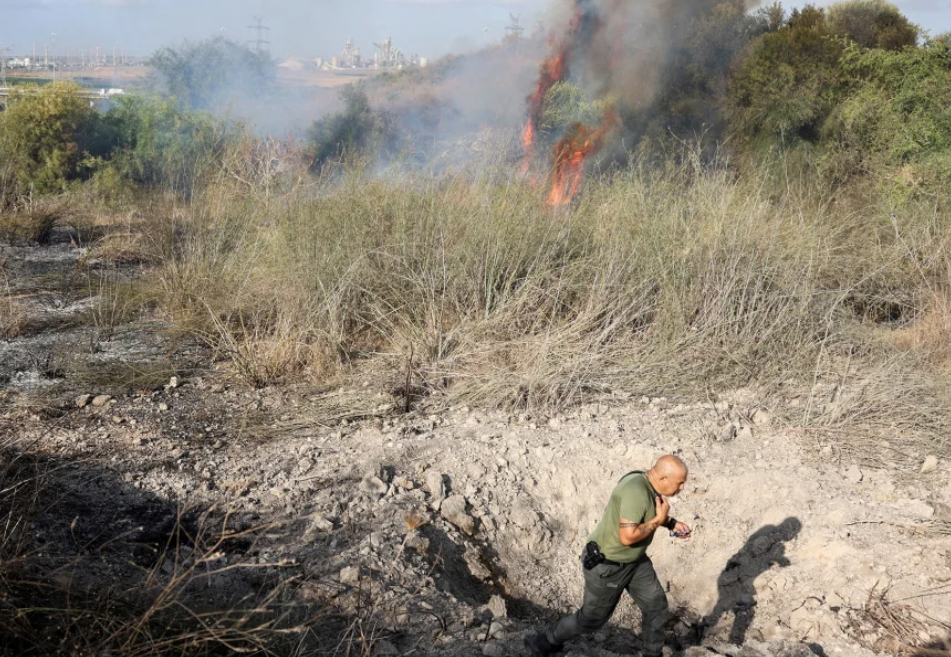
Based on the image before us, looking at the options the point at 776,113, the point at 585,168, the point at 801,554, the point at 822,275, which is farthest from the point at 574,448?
the point at 776,113

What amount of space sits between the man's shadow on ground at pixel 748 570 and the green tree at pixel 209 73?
18634 mm

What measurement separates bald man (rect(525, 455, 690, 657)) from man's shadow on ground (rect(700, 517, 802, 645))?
80 centimetres

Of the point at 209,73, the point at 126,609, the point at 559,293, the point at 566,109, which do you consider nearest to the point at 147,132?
the point at 209,73

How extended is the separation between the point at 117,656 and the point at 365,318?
14.0 feet

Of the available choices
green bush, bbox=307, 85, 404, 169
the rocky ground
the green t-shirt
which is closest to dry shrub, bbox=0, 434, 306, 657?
the rocky ground

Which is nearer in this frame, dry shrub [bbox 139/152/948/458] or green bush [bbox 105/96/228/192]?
dry shrub [bbox 139/152/948/458]

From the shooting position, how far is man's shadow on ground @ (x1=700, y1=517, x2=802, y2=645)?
4102 mm

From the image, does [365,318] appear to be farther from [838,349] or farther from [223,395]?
[838,349]

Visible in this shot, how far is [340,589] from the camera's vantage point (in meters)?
3.52

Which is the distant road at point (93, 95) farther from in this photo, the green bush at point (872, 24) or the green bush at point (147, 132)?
the green bush at point (872, 24)

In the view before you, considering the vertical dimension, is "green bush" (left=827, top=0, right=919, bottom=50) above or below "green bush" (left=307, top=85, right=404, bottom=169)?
above

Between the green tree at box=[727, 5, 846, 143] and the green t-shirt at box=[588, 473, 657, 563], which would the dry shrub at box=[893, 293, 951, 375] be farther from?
the green tree at box=[727, 5, 846, 143]

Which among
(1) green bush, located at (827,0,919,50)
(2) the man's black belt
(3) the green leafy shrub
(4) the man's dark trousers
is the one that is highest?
(1) green bush, located at (827,0,919,50)

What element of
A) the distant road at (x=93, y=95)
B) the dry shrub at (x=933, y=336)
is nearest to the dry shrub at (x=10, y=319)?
the dry shrub at (x=933, y=336)
